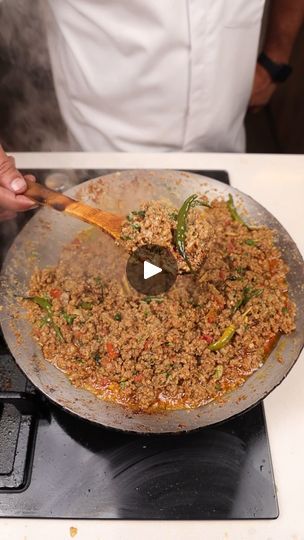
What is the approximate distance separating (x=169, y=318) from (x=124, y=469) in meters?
0.39

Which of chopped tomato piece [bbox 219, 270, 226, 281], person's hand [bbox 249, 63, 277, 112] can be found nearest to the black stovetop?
chopped tomato piece [bbox 219, 270, 226, 281]

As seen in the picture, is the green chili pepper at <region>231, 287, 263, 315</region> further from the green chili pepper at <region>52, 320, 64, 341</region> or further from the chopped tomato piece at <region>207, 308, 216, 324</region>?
the green chili pepper at <region>52, 320, 64, 341</region>

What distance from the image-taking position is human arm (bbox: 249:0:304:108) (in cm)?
220

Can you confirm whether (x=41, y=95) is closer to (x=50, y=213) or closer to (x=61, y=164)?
(x=61, y=164)

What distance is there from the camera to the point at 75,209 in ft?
4.56

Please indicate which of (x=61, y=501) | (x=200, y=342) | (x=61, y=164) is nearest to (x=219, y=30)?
(x=61, y=164)

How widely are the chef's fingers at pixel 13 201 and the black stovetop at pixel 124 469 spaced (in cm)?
49

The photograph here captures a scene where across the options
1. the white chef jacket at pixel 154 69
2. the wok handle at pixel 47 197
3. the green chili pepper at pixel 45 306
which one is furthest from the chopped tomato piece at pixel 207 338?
the white chef jacket at pixel 154 69

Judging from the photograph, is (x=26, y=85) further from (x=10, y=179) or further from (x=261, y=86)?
(x=10, y=179)

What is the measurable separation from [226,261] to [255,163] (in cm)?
60

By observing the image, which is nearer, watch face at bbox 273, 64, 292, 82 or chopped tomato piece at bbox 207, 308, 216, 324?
chopped tomato piece at bbox 207, 308, 216, 324

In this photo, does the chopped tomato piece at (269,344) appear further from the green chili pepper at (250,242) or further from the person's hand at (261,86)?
the person's hand at (261,86)

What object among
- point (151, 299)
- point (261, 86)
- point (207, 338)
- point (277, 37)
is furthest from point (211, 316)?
point (277, 37)

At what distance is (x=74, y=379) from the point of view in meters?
1.27
